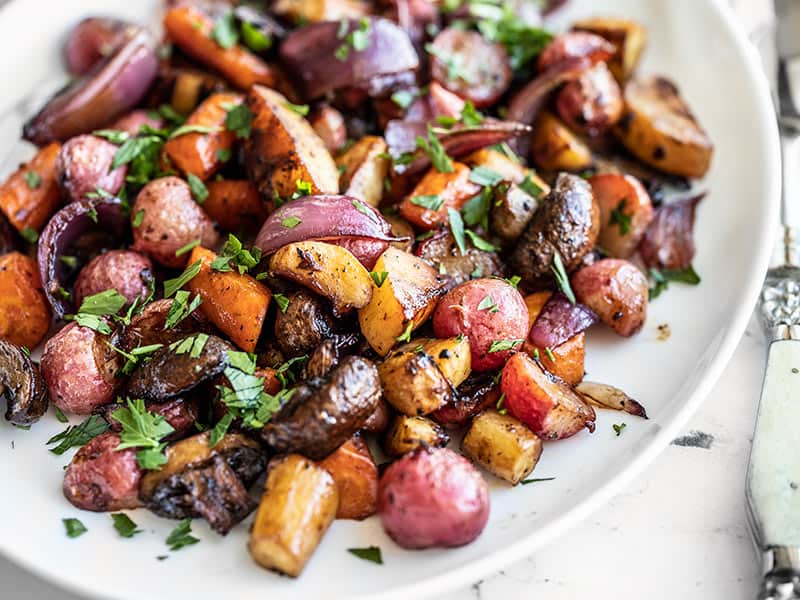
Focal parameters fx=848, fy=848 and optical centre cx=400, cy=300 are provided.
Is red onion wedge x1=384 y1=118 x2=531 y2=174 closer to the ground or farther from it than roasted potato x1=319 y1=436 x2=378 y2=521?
farther from it

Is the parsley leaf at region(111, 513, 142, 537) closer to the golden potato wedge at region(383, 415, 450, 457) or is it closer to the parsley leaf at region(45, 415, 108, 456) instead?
the parsley leaf at region(45, 415, 108, 456)

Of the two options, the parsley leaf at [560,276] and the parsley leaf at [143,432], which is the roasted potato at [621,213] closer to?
the parsley leaf at [560,276]

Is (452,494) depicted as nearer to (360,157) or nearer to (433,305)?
(433,305)

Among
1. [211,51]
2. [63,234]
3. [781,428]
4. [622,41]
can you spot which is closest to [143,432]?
[63,234]

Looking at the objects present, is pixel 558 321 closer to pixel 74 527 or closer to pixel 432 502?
pixel 432 502

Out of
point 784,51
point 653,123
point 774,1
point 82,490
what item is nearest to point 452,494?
point 82,490

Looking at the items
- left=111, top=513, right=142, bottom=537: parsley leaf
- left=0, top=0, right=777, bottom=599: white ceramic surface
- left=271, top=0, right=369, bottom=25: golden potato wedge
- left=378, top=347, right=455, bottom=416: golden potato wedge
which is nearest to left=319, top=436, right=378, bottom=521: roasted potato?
left=0, top=0, right=777, bottom=599: white ceramic surface
